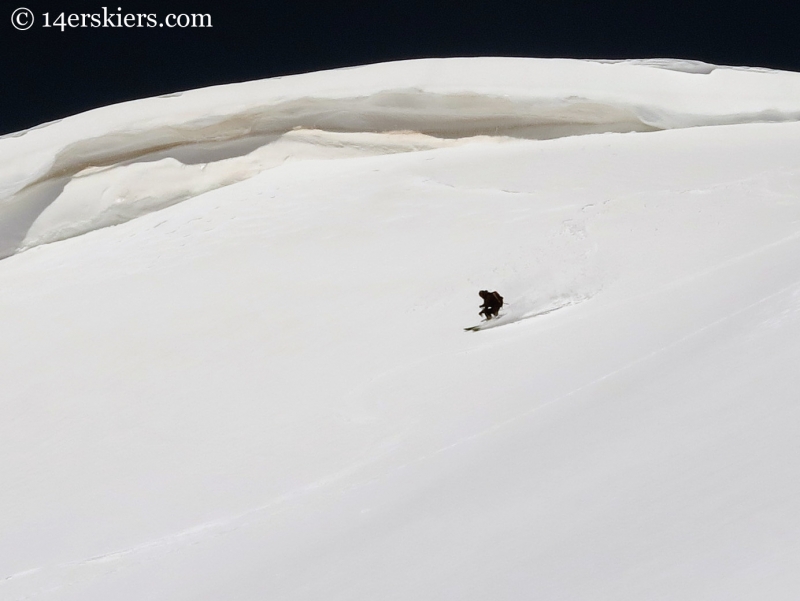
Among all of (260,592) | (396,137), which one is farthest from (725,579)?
(396,137)

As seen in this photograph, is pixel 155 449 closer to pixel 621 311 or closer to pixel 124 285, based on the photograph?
pixel 124 285

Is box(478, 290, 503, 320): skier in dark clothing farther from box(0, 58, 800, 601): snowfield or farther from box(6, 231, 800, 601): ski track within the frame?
box(6, 231, 800, 601): ski track

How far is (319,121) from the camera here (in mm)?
2354

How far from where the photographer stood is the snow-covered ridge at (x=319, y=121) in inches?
90.4

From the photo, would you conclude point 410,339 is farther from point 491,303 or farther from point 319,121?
point 319,121

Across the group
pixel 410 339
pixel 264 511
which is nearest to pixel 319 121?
pixel 410 339

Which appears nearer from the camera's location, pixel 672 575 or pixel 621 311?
pixel 672 575

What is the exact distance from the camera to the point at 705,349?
4.23 ft

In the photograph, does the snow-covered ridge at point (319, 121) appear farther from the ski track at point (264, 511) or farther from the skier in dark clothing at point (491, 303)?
the ski track at point (264, 511)

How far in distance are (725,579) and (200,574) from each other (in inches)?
27.4

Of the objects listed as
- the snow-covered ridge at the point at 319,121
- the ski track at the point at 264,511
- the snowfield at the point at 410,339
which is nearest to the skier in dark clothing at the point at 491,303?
the snowfield at the point at 410,339

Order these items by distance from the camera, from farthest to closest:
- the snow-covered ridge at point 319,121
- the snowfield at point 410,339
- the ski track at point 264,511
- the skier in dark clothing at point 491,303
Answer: the snow-covered ridge at point 319,121, the skier in dark clothing at point 491,303, the ski track at point 264,511, the snowfield at point 410,339

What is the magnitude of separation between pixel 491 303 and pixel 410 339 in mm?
173

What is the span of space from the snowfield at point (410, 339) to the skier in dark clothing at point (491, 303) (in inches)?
1.2
